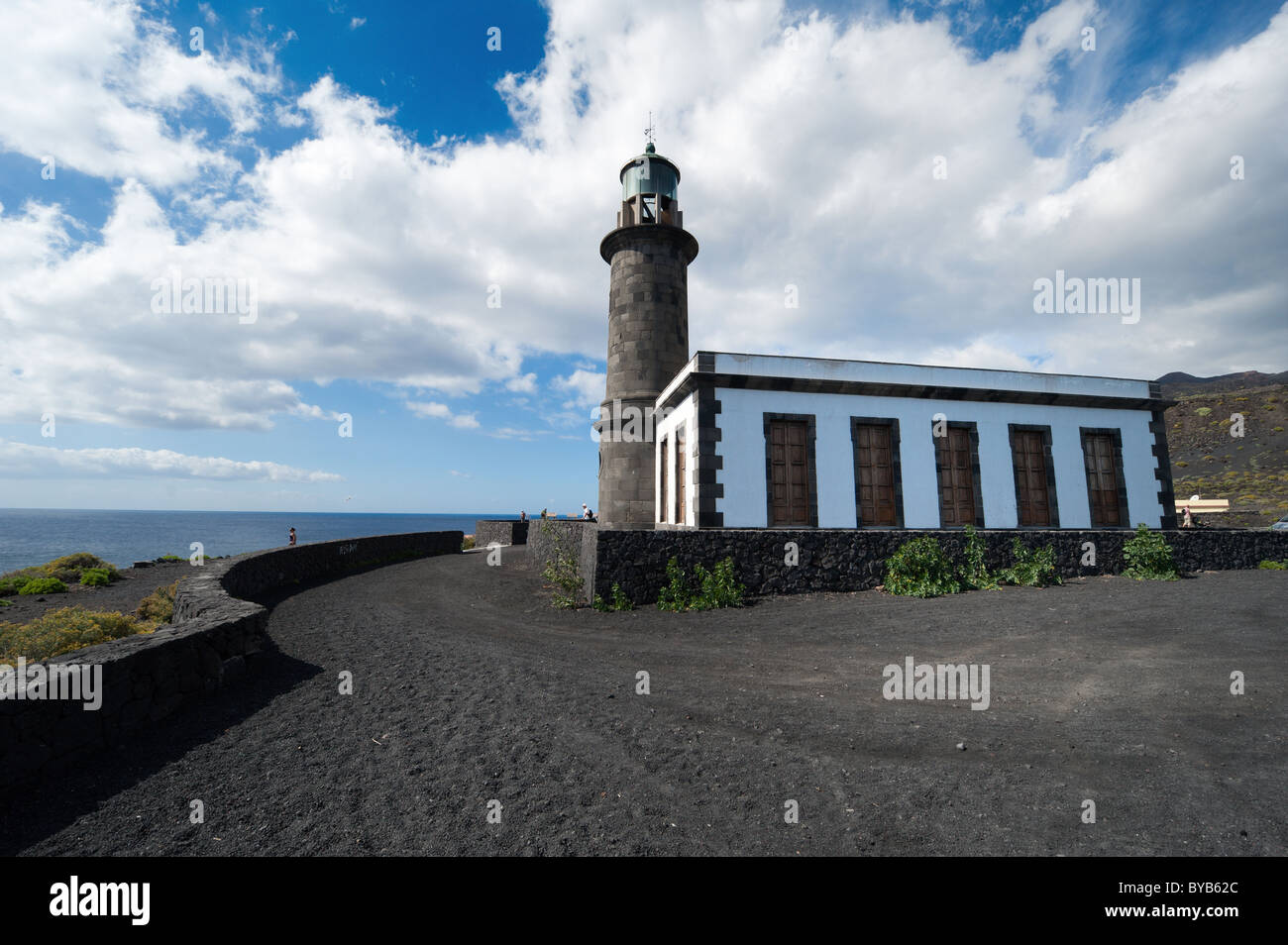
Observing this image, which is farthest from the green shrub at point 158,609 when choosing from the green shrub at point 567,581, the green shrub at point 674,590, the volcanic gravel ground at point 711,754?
the green shrub at point 674,590

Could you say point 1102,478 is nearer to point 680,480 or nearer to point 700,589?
point 680,480

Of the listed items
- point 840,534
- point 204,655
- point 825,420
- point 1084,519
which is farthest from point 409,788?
point 1084,519

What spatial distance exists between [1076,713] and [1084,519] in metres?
12.4

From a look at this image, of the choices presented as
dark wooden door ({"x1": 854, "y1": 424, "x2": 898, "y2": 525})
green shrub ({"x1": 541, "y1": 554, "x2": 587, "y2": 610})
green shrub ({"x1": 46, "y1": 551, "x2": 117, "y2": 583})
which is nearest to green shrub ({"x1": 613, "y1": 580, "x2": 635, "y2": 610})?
green shrub ({"x1": 541, "y1": 554, "x2": 587, "y2": 610})

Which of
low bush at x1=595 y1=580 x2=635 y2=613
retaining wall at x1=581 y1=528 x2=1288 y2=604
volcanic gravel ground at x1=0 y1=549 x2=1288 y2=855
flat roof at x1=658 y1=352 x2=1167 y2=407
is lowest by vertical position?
volcanic gravel ground at x1=0 y1=549 x2=1288 y2=855

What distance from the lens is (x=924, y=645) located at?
7.90 metres

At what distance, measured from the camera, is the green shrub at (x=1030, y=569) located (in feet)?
38.5

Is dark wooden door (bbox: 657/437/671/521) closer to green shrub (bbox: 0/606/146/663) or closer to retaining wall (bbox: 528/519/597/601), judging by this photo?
retaining wall (bbox: 528/519/597/601)

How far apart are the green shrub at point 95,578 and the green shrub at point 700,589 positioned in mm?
20061

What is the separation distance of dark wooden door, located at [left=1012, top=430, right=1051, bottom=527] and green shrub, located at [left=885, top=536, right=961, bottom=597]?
15.3 feet

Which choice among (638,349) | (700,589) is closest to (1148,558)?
(700,589)

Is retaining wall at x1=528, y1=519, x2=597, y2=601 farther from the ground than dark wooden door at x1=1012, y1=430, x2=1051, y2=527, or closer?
closer

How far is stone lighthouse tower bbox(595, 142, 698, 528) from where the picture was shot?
56.6ft
